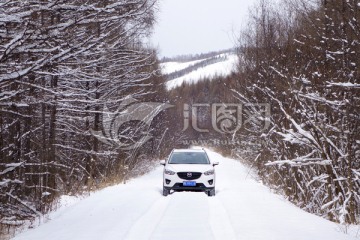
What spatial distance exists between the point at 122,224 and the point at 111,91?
9.58m

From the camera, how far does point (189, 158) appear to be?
15.0 meters

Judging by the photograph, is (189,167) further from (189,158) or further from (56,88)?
(56,88)

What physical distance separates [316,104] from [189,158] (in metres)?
5.74

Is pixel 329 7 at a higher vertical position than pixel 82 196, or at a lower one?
higher

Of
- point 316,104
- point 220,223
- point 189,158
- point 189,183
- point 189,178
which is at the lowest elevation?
point 189,183

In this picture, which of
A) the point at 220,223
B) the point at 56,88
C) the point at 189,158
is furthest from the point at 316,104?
the point at 56,88

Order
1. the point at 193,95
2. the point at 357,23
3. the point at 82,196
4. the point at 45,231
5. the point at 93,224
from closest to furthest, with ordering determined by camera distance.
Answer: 1. the point at 45,231
2. the point at 93,224
3. the point at 357,23
4. the point at 82,196
5. the point at 193,95

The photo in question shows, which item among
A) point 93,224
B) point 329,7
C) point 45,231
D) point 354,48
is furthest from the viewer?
point 329,7

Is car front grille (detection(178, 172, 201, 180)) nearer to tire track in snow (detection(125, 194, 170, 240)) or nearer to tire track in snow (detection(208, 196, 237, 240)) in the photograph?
tire track in snow (detection(208, 196, 237, 240))

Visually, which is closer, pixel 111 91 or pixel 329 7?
pixel 329 7

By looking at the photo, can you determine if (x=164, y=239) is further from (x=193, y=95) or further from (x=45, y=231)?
(x=193, y=95)

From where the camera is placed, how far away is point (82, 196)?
508 inches

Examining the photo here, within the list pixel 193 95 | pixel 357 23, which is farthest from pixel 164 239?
pixel 193 95

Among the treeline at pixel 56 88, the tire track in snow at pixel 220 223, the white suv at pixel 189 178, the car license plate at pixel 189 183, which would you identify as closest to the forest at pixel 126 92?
the treeline at pixel 56 88
